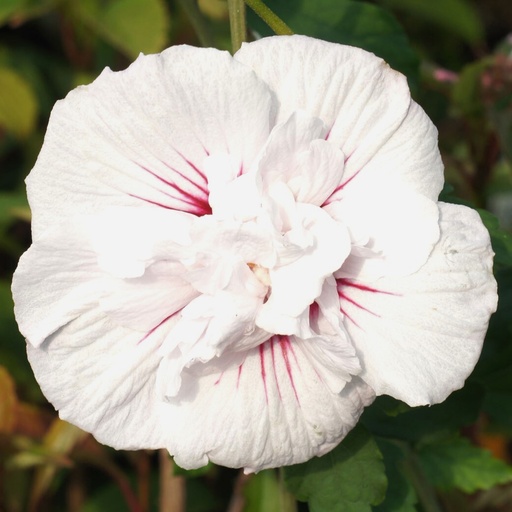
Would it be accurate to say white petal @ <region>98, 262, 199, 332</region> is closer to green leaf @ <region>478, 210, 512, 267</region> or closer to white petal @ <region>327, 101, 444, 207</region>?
white petal @ <region>327, 101, 444, 207</region>

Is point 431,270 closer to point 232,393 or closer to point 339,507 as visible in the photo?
point 232,393

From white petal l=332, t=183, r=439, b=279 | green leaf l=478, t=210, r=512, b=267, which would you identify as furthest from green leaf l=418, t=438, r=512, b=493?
white petal l=332, t=183, r=439, b=279

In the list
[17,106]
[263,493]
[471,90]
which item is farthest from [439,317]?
[17,106]

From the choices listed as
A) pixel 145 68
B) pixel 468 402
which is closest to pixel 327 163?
pixel 145 68

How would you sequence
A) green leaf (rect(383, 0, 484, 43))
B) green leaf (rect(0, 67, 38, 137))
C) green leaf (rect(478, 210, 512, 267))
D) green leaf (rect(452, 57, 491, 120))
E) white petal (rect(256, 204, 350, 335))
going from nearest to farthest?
white petal (rect(256, 204, 350, 335)), green leaf (rect(478, 210, 512, 267)), green leaf (rect(452, 57, 491, 120)), green leaf (rect(0, 67, 38, 137)), green leaf (rect(383, 0, 484, 43))

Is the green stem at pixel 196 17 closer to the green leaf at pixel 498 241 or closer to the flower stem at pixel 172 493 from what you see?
the green leaf at pixel 498 241

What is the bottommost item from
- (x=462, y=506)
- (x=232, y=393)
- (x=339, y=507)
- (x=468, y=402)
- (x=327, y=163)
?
(x=462, y=506)
